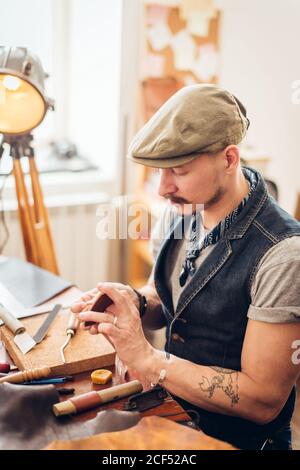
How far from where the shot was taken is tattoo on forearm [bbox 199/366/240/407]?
1213 millimetres

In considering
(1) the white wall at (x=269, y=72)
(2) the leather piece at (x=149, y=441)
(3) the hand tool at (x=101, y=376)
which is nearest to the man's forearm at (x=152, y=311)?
(3) the hand tool at (x=101, y=376)

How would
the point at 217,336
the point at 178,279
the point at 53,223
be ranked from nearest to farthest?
the point at 217,336 < the point at 178,279 < the point at 53,223

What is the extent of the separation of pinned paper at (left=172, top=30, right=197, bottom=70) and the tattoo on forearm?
1813mm

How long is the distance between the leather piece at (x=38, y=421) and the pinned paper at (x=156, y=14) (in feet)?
6.33

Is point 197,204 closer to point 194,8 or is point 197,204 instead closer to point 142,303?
point 142,303

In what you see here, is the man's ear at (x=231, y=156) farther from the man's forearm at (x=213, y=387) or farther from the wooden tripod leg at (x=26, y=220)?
the wooden tripod leg at (x=26, y=220)

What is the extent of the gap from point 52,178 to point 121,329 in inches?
63.4

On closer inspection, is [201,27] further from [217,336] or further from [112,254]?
[217,336]

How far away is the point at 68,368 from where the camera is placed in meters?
1.23

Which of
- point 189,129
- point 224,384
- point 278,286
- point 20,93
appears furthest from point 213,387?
point 20,93

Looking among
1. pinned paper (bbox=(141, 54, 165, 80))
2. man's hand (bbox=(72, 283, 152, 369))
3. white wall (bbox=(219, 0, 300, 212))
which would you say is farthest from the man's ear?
pinned paper (bbox=(141, 54, 165, 80))

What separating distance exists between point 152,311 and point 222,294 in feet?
1.08

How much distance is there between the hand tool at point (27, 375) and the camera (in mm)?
1150
